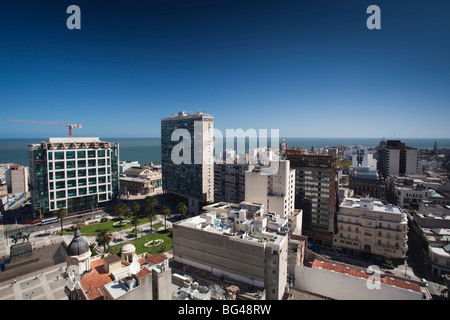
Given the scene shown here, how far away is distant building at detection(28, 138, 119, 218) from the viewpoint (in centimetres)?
4822

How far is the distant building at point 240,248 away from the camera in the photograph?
23.3 metres

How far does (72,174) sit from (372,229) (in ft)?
178

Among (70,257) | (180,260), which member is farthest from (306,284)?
(70,257)

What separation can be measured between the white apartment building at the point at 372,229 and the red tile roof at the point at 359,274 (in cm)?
1063

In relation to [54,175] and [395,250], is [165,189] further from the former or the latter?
[395,250]

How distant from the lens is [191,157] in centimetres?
5550

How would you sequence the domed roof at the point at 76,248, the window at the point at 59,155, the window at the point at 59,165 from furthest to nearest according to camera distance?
the window at the point at 59,165 → the window at the point at 59,155 → the domed roof at the point at 76,248

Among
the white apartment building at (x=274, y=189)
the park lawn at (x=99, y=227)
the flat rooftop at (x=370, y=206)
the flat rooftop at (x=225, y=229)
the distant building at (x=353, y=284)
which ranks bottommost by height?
the park lawn at (x=99, y=227)

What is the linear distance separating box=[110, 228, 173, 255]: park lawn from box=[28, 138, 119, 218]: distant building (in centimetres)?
1970

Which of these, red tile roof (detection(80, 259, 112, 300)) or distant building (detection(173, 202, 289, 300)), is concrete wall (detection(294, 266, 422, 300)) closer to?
distant building (detection(173, 202, 289, 300))

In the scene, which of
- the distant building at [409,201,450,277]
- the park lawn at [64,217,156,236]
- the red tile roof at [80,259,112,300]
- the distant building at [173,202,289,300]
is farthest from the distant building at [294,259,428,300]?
the park lawn at [64,217,156,236]

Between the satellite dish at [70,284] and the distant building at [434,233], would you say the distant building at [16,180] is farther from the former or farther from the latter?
the distant building at [434,233]

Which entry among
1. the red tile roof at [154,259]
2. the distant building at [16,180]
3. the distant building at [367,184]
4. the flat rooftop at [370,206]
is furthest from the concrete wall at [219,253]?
the distant building at [16,180]

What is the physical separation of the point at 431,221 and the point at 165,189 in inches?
2063
